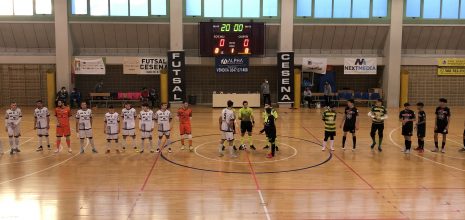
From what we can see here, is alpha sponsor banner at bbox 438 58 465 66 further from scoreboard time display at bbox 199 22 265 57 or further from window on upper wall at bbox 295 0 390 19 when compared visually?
scoreboard time display at bbox 199 22 265 57

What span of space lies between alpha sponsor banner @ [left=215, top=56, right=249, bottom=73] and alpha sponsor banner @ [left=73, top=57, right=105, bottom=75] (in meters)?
8.27

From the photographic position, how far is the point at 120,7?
30.1 m

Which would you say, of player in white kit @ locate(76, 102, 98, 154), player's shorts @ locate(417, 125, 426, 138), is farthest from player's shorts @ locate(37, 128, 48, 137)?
player's shorts @ locate(417, 125, 426, 138)

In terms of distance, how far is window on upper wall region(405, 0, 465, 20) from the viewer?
30828 millimetres

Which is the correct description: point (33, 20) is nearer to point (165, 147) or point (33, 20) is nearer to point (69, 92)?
point (69, 92)

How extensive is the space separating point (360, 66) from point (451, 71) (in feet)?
22.9

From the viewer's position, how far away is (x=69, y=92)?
30.4 metres

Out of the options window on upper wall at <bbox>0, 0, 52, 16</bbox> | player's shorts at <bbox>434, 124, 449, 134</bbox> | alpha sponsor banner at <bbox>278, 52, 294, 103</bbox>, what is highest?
window on upper wall at <bbox>0, 0, 52, 16</bbox>

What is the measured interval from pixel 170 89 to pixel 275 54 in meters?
8.16

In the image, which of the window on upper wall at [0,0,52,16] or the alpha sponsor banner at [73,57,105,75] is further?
the alpha sponsor banner at [73,57,105,75]

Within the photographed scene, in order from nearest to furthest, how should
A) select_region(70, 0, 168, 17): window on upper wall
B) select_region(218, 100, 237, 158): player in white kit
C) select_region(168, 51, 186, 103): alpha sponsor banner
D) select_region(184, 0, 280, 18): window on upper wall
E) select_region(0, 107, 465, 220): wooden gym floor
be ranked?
select_region(0, 107, 465, 220): wooden gym floor < select_region(218, 100, 237, 158): player in white kit < select_region(70, 0, 168, 17): window on upper wall < select_region(168, 51, 186, 103): alpha sponsor banner < select_region(184, 0, 280, 18): window on upper wall

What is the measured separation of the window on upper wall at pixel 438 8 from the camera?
30.8 metres

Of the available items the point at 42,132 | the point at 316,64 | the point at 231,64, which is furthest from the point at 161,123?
the point at 316,64

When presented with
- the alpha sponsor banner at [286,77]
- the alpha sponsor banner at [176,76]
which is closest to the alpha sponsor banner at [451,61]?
the alpha sponsor banner at [286,77]
